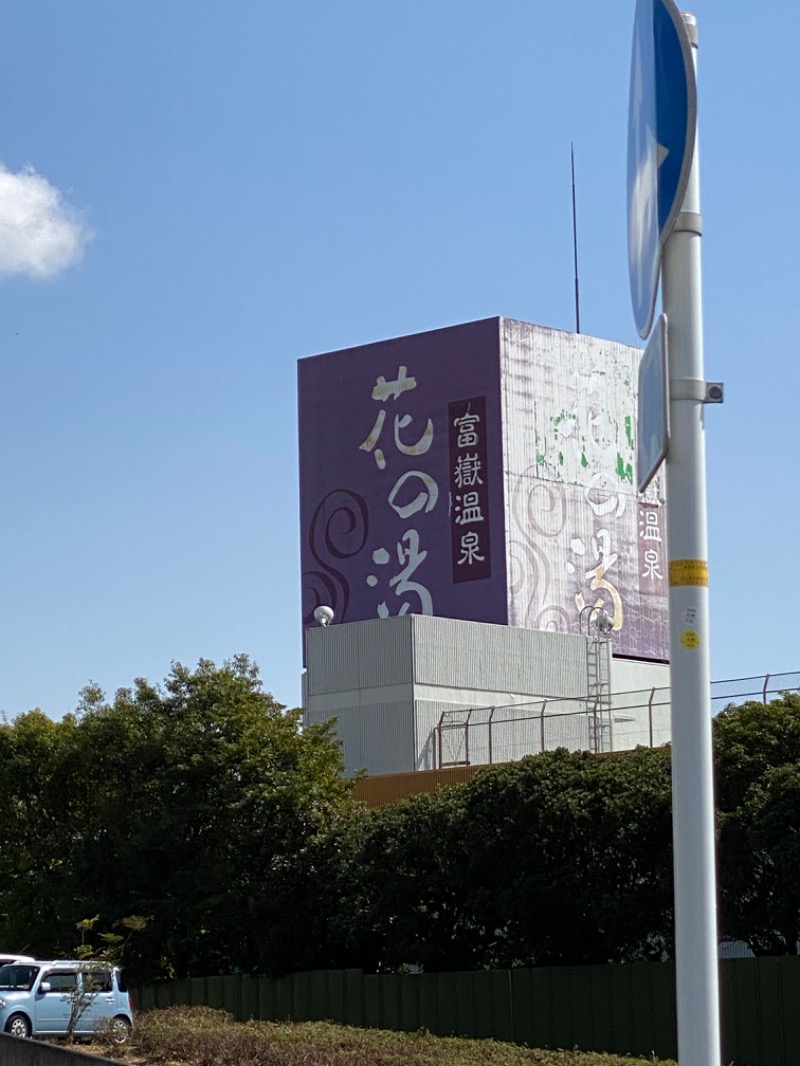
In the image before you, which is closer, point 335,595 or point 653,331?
point 653,331

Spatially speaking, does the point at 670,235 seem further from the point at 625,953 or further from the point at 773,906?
the point at 625,953

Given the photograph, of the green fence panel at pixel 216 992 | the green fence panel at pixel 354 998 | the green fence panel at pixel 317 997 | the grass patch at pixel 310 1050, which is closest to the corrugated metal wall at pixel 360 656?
the green fence panel at pixel 216 992

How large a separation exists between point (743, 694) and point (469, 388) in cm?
4062

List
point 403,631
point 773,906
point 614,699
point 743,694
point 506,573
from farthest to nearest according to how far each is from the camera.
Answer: point 506,573 → point 614,699 → point 403,631 → point 743,694 → point 773,906

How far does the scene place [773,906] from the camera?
95.0 ft

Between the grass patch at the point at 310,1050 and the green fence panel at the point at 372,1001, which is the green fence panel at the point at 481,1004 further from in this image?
the grass patch at the point at 310,1050

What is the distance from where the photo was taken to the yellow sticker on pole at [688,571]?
5117 mm

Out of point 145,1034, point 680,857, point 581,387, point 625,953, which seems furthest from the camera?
point 581,387

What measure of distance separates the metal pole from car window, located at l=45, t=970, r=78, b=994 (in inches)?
993

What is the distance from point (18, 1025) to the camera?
2781 centimetres

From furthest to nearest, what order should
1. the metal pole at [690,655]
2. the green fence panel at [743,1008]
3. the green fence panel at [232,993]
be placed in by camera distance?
the green fence panel at [232,993]
the green fence panel at [743,1008]
the metal pole at [690,655]

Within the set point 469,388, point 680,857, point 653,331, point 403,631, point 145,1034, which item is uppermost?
point 469,388

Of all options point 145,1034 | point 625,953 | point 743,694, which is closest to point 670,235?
point 145,1034

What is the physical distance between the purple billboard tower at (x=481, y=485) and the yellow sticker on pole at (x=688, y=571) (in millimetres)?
68763
